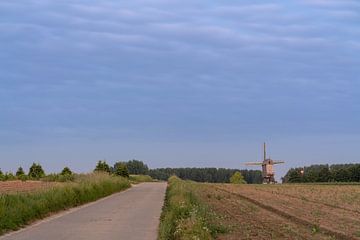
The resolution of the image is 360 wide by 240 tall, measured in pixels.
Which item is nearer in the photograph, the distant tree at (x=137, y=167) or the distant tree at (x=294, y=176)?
the distant tree at (x=294, y=176)

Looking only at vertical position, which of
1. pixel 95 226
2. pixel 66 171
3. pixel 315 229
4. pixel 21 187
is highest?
pixel 66 171

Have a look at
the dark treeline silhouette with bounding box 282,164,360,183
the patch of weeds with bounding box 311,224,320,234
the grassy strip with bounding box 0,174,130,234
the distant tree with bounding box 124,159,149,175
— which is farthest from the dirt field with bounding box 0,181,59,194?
the distant tree with bounding box 124,159,149,175

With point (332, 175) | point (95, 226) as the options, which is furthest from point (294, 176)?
point (95, 226)

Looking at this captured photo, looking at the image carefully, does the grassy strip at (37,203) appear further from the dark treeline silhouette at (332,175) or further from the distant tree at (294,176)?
the distant tree at (294,176)

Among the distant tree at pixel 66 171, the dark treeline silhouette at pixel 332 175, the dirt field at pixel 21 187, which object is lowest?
the dirt field at pixel 21 187

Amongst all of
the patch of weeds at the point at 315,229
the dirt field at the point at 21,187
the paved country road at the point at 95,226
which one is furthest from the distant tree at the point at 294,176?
the patch of weeds at the point at 315,229

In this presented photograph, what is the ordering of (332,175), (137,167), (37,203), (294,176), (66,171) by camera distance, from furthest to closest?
(137,167) < (294,176) < (332,175) < (66,171) < (37,203)

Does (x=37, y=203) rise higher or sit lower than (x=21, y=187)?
lower

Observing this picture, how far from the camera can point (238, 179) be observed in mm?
152000

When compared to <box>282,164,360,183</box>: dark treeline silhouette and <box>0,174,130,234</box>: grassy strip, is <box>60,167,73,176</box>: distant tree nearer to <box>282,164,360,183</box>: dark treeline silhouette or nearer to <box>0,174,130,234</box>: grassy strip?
<box>0,174,130,234</box>: grassy strip

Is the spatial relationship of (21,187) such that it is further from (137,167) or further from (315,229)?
(137,167)

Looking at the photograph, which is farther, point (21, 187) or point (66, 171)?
point (66, 171)

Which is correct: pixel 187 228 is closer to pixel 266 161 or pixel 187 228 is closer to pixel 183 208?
pixel 183 208

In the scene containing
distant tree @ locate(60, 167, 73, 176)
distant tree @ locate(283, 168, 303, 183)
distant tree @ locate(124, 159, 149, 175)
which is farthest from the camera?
distant tree @ locate(124, 159, 149, 175)
